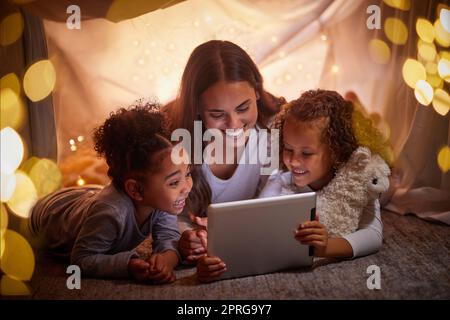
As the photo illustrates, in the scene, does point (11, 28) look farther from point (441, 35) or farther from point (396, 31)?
point (441, 35)

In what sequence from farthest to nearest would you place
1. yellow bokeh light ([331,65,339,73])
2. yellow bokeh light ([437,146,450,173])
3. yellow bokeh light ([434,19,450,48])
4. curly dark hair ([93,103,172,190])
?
yellow bokeh light ([437,146,450,173]) → yellow bokeh light ([434,19,450,48]) → yellow bokeh light ([331,65,339,73]) → curly dark hair ([93,103,172,190])

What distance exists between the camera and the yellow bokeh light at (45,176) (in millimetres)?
1766

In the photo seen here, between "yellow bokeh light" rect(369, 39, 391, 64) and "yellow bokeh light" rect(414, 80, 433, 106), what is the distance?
160 mm

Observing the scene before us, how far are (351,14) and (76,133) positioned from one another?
99 centimetres

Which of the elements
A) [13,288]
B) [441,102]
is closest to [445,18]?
[441,102]

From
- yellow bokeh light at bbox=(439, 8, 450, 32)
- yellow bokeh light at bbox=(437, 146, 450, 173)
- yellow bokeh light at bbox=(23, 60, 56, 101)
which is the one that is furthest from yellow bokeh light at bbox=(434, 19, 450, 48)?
yellow bokeh light at bbox=(23, 60, 56, 101)

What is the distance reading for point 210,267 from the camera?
154cm

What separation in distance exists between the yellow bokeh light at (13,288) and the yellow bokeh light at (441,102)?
60.9 inches

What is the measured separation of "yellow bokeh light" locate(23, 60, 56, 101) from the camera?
171cm

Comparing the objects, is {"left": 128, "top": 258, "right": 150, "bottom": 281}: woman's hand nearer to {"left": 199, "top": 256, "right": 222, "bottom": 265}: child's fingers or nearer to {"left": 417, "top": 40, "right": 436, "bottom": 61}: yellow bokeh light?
{"left": 199, "top": 256, "right": 222, "bottom": 265}: child's fingers

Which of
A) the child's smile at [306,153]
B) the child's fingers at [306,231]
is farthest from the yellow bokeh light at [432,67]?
the child's fingers at [306,231]

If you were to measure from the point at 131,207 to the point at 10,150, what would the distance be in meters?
0.43
